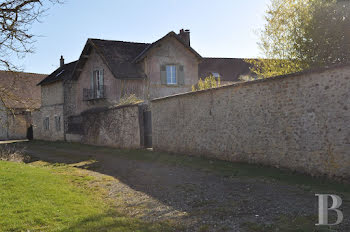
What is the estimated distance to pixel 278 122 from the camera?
29.7 feet

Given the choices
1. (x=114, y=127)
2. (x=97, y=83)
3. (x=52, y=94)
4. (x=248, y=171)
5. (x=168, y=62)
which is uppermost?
(x=168, y=62)

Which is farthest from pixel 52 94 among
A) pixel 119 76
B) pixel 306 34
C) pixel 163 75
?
pixel 306 34

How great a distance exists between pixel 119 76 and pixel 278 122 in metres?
14.2

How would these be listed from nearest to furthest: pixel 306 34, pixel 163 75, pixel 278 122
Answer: pixel 278 122 < pixel 306 34 < pixel 163 75

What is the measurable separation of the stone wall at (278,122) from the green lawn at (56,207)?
Result: 15.1 ft

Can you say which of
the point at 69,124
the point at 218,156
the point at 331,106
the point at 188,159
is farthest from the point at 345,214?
the point at 69,124

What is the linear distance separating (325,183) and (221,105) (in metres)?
4.60

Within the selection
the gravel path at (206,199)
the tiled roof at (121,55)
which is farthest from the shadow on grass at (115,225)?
the tiled roof at (121,55)

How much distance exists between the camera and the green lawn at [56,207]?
5.03 m

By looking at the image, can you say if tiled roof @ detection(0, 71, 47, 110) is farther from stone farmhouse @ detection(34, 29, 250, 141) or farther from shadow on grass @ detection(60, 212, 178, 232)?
shadow on grass @ detection(60, 212, 178, 232)

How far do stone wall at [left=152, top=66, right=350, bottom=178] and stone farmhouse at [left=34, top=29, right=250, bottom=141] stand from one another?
363 inches

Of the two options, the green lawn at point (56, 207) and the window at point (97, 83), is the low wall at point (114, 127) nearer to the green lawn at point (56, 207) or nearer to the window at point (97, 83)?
the window at point (97, 83)

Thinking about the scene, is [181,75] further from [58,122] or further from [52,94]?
[52,94]

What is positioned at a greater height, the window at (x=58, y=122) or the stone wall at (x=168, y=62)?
the stone wall at (x=168, y=62)
